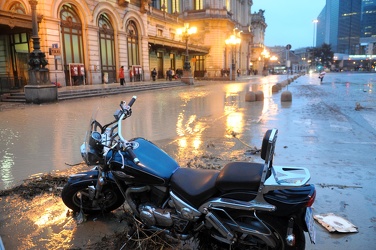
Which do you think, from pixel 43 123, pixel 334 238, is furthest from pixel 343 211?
pixel 43 123

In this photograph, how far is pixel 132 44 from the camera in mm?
33062

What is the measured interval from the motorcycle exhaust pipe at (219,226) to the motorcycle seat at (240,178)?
243mm

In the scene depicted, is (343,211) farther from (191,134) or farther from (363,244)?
(191,134)

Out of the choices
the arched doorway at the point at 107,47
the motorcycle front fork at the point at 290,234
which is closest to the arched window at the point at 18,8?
the arched doorway at the point at 107,47

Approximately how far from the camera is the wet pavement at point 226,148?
11.7 feet

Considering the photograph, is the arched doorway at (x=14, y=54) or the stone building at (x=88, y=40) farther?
the stone building at (x=88, y=40)

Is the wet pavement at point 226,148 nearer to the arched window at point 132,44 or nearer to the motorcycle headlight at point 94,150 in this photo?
the motorcycle headlight at point 94,150

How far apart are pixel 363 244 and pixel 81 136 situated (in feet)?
22.4

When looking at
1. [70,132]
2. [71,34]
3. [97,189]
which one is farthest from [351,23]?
[97,189]

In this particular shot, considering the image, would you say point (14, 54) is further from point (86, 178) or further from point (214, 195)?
point (214, 195)

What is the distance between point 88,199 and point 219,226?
1.92m

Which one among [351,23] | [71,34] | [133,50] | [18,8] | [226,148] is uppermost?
[351,23]

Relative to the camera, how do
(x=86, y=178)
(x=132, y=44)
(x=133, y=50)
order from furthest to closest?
1. (x=133, y=50)
2. (x=132, y=44)
3. (x=86, y=178)

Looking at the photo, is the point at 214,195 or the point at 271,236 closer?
the point at 271,236
